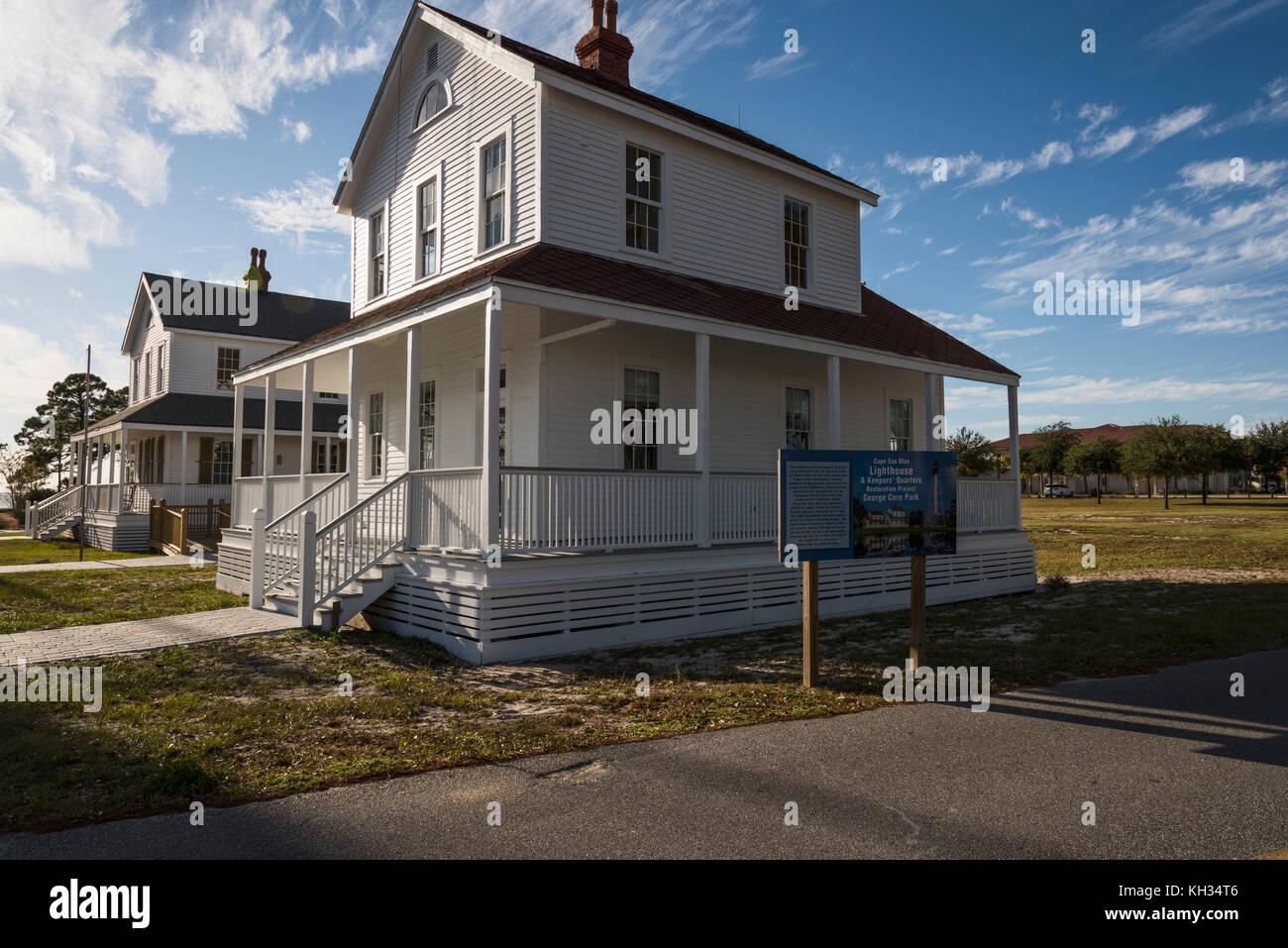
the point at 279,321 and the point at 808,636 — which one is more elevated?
the point at 279,321

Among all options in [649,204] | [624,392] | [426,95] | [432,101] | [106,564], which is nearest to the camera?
[624,392]

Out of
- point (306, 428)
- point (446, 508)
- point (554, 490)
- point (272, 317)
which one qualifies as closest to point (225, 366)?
point (272, 317)

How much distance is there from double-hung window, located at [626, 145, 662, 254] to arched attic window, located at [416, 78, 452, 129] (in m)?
3.80

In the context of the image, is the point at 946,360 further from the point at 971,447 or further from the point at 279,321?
the point at 971,447

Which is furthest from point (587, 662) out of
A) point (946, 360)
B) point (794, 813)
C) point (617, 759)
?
point (946, 360)

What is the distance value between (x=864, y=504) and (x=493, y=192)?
330 inches

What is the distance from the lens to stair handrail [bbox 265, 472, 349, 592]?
37.5 ft

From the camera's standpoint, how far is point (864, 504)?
8141mm

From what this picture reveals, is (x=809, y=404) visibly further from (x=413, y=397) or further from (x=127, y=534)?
(x=127, y=534)

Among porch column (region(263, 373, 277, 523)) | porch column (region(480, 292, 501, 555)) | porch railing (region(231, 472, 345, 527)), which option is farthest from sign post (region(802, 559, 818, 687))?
porch column (region(263, 373, 277, 523))

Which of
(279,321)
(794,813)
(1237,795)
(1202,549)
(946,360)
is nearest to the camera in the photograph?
(794,813)

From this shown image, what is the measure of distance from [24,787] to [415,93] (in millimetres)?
13890

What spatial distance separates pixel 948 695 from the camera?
7.43 metres

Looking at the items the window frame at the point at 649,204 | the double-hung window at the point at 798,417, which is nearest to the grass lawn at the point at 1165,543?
the double-hung window at the point at 798,417
